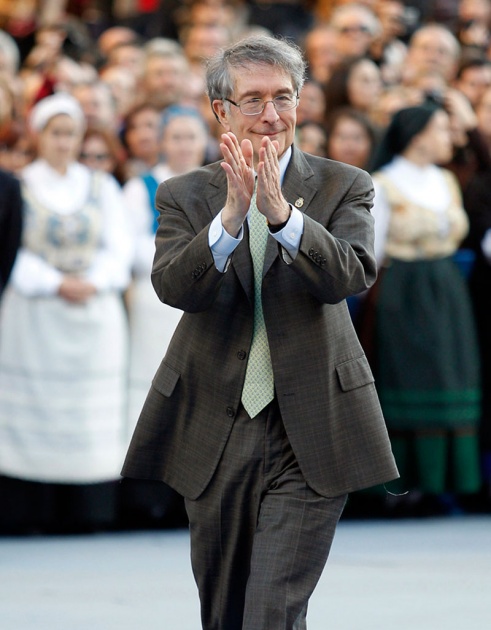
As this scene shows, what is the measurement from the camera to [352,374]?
12.8 feet

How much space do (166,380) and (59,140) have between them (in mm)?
3453

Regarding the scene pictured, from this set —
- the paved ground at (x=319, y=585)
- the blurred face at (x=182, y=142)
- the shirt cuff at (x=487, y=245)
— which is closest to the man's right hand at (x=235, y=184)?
the paved ground at (x=319, y=585)

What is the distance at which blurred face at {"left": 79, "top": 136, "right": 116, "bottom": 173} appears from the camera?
7.88 m

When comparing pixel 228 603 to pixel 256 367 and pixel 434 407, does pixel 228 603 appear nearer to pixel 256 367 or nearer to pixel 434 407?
pixel 256 367

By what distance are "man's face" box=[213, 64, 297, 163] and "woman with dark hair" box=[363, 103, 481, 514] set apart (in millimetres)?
3723

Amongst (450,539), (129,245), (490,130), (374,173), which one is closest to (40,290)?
(129,245)

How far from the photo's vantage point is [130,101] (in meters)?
9.41

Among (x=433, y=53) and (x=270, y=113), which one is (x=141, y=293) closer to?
(x=433, y=53)

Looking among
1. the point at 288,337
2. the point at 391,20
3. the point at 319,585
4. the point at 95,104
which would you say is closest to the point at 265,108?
the point at 288,337

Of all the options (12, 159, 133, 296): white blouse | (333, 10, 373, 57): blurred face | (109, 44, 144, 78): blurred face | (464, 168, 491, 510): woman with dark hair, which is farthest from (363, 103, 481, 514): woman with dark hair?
(109, 44, 144, 78): blurred face

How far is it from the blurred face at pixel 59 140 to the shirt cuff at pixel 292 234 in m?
3.79

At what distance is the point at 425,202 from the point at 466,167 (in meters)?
0.93

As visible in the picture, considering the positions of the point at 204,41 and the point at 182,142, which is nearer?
the point at 182,142

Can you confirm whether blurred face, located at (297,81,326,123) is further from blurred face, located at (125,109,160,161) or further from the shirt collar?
the shirt collar
